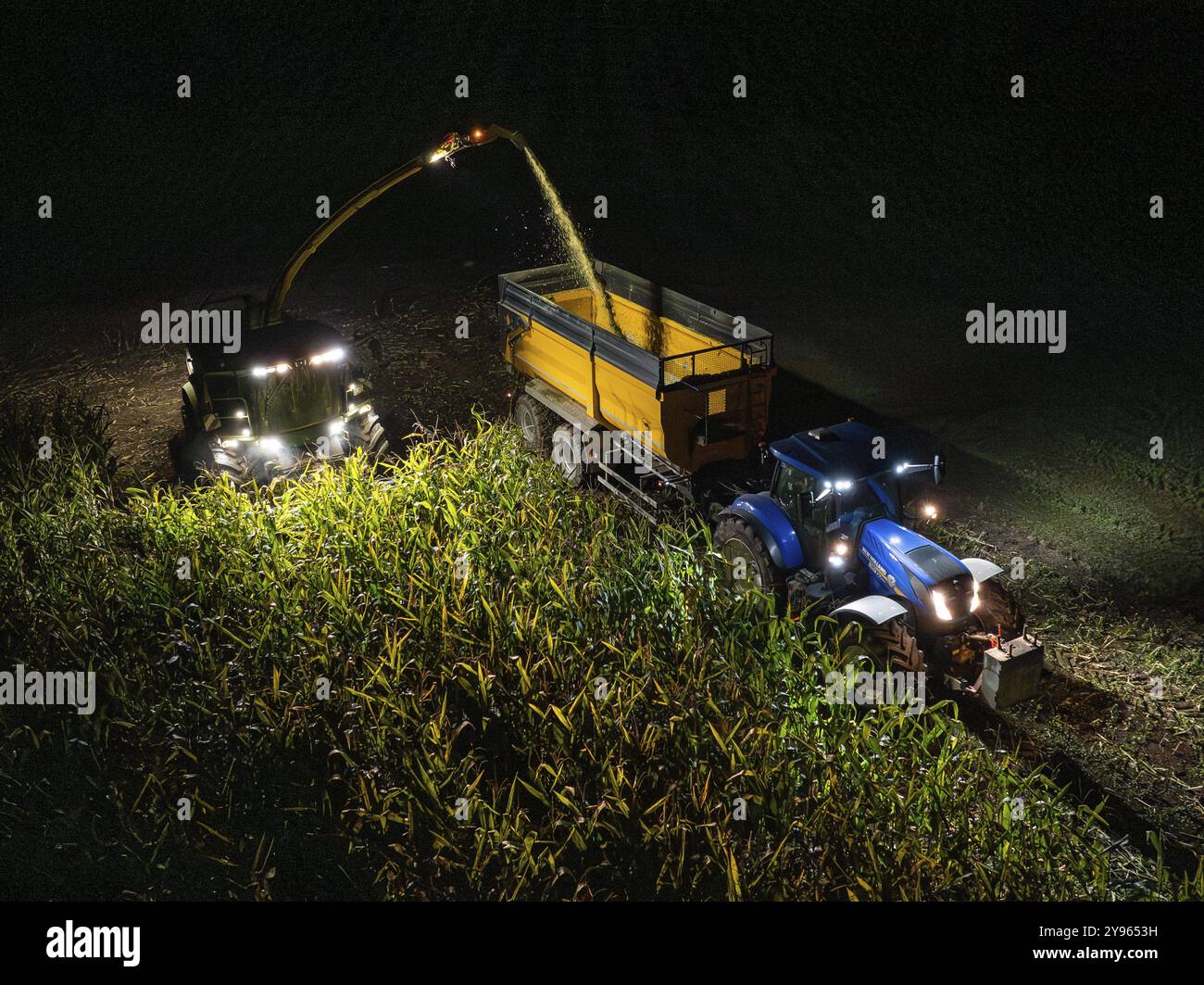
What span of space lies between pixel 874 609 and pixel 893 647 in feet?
0.90

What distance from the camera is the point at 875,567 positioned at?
7.27 metres

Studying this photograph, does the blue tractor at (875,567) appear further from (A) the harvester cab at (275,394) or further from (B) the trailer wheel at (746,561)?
(A) the harvester cab at (275,394)

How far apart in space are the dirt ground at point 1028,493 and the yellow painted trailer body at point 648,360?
65.4 inches

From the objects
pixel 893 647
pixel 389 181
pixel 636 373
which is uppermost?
pixel 389 181

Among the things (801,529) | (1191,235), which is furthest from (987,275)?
(801,529)

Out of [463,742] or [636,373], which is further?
[636,373]

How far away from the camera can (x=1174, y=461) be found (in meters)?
10.4

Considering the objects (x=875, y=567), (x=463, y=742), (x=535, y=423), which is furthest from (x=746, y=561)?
(x=535, y=423)

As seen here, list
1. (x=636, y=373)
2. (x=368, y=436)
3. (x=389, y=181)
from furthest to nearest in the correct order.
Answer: (x=368, y=436) → (x=389, y=181) → (x=636, y=373)

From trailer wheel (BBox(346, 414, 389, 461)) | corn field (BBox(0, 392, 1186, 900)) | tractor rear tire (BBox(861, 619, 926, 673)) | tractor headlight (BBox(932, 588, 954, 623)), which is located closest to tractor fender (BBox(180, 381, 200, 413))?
trailer wheel (BBox(346, 414, 389, 461))

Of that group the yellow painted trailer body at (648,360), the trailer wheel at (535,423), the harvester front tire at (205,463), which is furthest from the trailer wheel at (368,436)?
the yellow painted trailer body at (648,360)

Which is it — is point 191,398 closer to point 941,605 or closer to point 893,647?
point 893,647

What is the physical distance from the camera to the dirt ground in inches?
263
